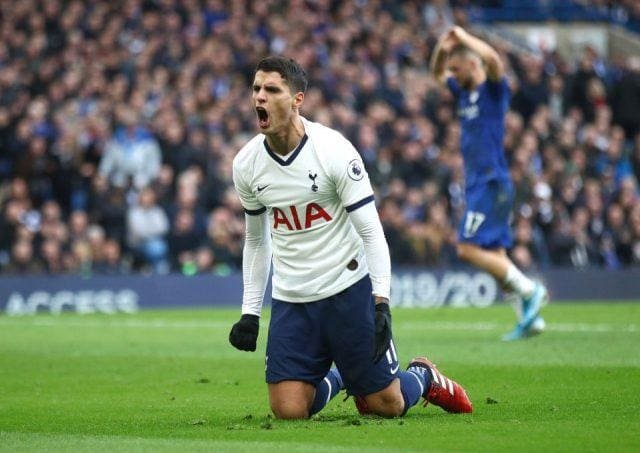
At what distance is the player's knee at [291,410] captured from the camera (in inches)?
341

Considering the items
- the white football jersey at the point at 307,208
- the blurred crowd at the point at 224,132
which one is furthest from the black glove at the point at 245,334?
the blurred crowd at the point at 224,132

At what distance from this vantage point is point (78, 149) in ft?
77.4

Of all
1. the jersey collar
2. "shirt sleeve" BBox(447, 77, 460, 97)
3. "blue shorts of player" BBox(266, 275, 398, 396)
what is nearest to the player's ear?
the jersey collar

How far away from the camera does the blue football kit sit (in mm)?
14531

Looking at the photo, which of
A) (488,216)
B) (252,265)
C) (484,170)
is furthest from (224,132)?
(252,265)

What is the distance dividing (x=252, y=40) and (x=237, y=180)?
62.0ft

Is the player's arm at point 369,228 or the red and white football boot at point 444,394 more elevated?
the player's arm at point 369,228

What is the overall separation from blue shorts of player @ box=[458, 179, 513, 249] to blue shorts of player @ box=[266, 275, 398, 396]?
242 inches

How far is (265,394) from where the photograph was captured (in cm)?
1066

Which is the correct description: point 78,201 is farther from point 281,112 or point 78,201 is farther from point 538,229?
point 281,112

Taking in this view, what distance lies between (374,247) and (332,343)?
2.49 feet

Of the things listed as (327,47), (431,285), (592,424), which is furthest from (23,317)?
(592,424)

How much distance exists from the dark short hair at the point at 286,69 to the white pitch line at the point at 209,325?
29.3ft

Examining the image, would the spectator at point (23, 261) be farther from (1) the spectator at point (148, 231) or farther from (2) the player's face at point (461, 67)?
(2) the player's face at point (461, 67)
